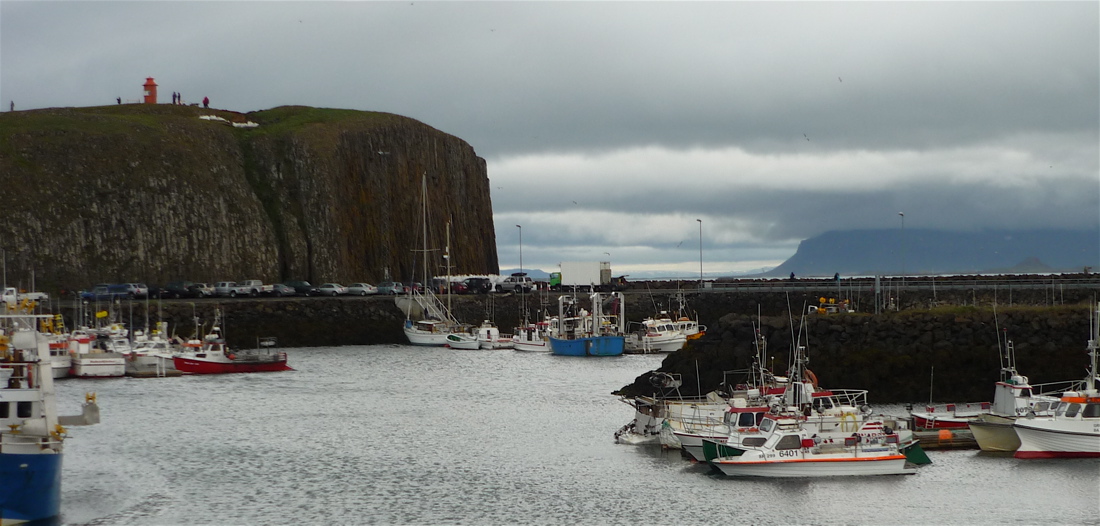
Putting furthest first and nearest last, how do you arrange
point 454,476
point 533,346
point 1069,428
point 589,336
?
point 533,346 < point 589,336 < point 454,476 < point 1069,428

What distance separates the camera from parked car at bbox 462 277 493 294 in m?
117

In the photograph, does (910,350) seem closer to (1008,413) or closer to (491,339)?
(1008,413)

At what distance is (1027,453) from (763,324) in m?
17.4

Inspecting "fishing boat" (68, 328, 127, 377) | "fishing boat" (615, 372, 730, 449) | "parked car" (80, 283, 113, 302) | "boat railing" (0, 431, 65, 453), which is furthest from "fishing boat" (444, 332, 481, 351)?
"boat railing" (0, 431, 65, 453)

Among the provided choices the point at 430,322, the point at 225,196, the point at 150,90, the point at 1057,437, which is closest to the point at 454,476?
the point at 1057,437

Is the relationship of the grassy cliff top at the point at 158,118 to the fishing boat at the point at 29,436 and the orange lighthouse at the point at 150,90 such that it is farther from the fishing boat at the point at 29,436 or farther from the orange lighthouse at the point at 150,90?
the fishing boat at the point at 29,436

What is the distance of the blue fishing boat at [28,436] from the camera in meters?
25.8

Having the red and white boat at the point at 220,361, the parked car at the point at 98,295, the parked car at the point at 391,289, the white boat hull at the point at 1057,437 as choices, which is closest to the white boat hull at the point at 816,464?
the white boat hull at the point at 1057,437

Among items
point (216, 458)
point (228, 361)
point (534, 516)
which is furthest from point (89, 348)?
point (534, 516)

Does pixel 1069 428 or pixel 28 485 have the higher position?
pixel 28 485

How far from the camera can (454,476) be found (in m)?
37.1

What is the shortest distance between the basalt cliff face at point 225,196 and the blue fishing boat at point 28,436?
83.8 metres

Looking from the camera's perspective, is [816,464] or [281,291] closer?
[816,464]

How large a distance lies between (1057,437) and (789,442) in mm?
9045
